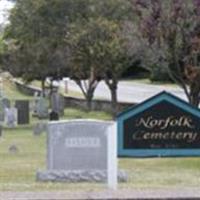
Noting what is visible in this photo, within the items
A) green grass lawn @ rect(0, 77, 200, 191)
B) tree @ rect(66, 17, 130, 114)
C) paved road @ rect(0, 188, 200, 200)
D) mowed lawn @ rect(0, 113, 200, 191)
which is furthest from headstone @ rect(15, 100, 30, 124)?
paved road @ rect(0, 188, 200, 200)

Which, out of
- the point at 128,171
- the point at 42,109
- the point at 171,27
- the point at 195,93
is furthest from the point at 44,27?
the point at 128,171

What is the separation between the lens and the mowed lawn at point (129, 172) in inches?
429

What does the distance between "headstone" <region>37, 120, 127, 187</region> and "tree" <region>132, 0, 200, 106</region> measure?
15.4 m

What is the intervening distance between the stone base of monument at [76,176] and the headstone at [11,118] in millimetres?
23674

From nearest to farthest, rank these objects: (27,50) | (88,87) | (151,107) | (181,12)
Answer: (151,107) < (181,12) < (27,50) < (88,87)

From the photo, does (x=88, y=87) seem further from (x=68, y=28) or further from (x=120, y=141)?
(x=120, y=141)

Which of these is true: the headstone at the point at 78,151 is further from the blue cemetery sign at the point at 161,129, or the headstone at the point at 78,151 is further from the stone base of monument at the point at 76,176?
the blue cemetery sign at the point at 161,129

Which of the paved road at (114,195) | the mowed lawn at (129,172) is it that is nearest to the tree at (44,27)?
the mowed lawn at (129,172)

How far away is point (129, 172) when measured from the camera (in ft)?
47.7

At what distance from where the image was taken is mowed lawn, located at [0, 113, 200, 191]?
10.9 meters

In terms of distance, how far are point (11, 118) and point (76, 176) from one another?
24.8 m

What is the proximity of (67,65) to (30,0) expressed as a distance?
5.92 meters

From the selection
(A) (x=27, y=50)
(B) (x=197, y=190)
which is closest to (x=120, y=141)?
(B) (x=197, y=190)

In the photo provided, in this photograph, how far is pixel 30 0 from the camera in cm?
3950
